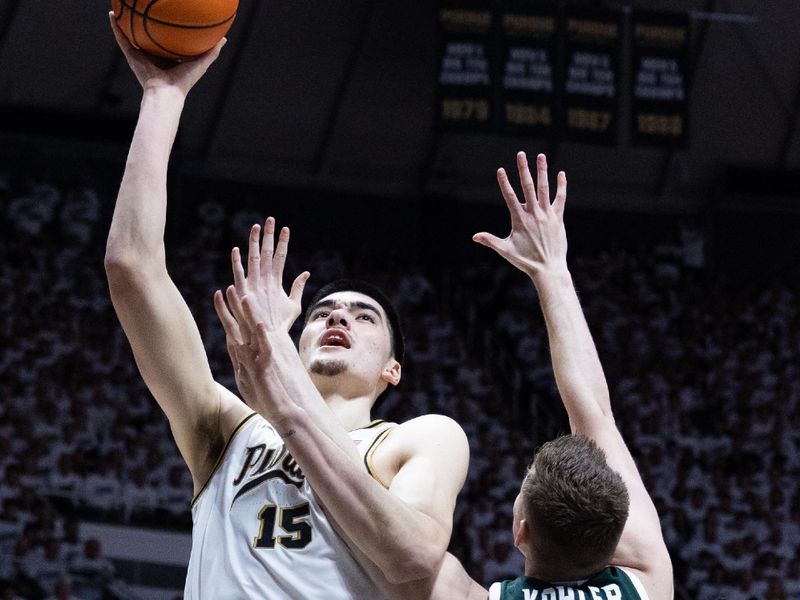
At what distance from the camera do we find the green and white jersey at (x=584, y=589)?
2553mm

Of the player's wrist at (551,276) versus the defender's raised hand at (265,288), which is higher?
the player's wrist at (551,276)

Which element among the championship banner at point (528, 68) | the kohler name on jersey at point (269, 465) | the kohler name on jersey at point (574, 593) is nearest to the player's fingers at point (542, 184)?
the kohler name on jersey at point (269, 465)

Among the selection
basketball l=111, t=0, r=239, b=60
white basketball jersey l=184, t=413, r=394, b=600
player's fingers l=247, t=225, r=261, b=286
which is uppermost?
basketball l=111, t=0, r=239, b=60

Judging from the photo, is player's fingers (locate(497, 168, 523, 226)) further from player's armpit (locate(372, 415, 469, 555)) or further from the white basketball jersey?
the white basketball jersey

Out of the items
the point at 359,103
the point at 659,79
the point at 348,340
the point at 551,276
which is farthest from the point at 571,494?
the point at 359,103

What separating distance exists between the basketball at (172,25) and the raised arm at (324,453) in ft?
2.27

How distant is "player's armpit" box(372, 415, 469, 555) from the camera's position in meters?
2.80

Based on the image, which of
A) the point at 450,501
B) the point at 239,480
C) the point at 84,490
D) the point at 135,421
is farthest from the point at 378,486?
the point at 135,421

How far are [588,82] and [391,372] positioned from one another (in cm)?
971

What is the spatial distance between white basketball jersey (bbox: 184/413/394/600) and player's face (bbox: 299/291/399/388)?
0.36 metres

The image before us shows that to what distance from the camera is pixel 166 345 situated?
3006 mm

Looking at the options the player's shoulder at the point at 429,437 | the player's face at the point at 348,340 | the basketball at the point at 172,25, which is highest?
the basketball at the point at 172,25

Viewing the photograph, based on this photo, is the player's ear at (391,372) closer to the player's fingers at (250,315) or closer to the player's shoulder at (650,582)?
the player's fingers at (250,315)

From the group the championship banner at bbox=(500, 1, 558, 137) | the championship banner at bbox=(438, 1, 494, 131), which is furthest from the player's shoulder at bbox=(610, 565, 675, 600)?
the championship banner at bbox=(500, 1, 558, 137)
